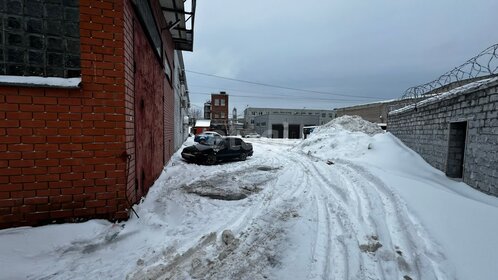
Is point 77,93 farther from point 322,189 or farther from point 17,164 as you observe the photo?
point 322,189

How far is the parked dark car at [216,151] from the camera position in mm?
11945

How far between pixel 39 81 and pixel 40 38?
601 mm

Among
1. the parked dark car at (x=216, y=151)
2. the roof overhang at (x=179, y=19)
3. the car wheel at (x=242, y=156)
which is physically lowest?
the car wheel at (x=242, y=156)

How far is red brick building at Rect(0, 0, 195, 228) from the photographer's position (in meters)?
3.10

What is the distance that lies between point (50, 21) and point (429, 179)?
9.51 metres

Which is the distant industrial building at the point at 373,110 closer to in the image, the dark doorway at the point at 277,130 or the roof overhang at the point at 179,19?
the dark doorway at the point at 277,130

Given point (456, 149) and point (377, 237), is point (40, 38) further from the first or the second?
point (456, 149)

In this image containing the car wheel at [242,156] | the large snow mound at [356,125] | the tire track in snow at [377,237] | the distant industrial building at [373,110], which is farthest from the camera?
the distant industrial building at [373,110]

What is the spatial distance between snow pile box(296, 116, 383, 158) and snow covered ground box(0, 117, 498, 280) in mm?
7551

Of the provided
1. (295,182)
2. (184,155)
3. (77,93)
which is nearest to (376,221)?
(295,182)

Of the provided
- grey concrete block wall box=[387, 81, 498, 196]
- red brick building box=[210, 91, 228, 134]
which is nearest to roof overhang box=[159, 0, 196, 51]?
grey concrete block wall box=[387, 81, 498, 196]

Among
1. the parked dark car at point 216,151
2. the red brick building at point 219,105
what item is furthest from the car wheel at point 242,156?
the red brick building at point 219,105

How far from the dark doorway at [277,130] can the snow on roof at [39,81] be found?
181ft

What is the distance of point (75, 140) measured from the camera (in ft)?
11.2
